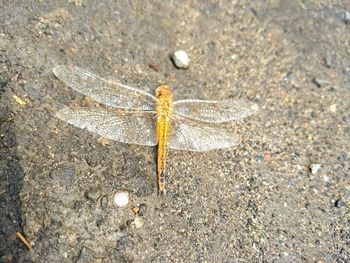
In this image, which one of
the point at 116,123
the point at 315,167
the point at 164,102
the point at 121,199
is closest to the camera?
the point at 121,199

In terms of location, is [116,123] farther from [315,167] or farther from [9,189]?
[315,167]

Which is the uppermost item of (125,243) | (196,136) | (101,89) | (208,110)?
(101,89)

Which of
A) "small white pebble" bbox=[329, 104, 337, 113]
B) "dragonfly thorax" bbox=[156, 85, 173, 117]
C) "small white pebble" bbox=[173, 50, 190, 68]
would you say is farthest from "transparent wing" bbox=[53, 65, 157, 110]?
"small white pebble" bbox=[329, 104, 337, 113]

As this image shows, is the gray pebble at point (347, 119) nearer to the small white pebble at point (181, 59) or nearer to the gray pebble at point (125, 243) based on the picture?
the small white pebble at point (181, 59)

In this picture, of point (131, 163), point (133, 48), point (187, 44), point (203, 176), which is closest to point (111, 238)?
point (131, 163)

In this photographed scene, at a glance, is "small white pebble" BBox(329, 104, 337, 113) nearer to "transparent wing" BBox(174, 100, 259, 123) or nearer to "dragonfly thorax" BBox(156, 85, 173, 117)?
"transparent wing" BBox(174, 100, 259, 123)

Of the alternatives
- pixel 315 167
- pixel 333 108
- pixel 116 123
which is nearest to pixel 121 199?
pixel 116 123
